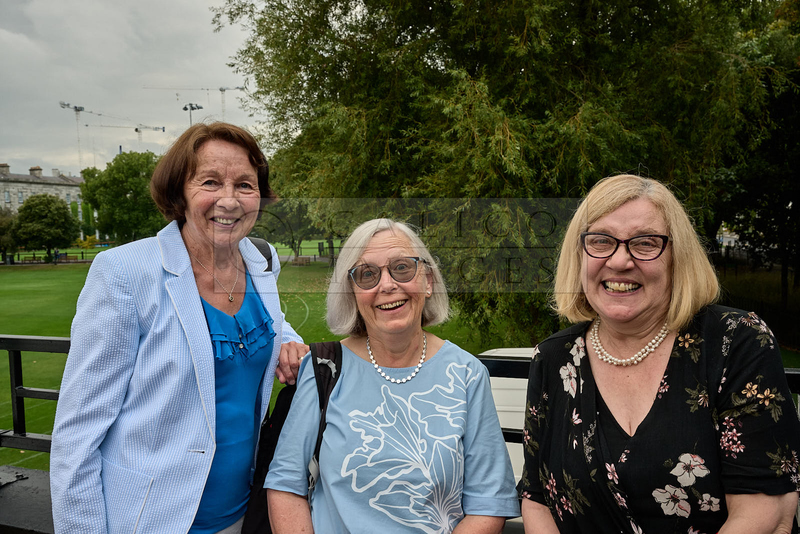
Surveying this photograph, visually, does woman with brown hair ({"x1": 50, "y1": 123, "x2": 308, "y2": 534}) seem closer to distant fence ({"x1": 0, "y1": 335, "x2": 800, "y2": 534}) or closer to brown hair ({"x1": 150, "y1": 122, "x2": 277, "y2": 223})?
brown hair ({"x1": 150, "y1": 122, "x2": 277, "y2": 223})

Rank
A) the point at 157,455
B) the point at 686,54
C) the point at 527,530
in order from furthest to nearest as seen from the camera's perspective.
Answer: the point at 686,54
the point at 527,530
the point at 157,455

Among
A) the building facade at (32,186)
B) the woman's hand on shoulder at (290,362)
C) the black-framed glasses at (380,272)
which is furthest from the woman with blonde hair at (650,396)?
the building facade at (32,186)

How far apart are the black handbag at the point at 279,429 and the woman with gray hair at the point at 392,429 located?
2cm

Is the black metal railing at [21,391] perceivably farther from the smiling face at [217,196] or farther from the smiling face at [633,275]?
the smiling face at [633,275]

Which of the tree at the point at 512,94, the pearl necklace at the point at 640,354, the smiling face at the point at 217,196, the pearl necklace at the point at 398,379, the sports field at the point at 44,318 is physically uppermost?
the tree at the point at 512,94

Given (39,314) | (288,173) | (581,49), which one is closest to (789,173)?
(581,49)

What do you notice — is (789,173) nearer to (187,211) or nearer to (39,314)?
(187,211)

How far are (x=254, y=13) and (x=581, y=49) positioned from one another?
518cm

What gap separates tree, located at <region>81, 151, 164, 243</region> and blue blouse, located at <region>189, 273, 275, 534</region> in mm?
26853

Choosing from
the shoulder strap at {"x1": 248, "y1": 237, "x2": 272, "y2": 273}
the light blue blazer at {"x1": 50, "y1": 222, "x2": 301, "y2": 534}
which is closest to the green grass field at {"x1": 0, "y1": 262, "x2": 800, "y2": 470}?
the shoulder strap at {"x1": 248, "y1": 237, "x2": 272, "y2": 273}

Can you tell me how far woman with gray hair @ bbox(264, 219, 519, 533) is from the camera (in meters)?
1.54

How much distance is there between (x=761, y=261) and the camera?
14.1 m

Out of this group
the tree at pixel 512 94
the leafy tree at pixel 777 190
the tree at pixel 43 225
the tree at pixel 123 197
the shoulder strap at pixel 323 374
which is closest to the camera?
the shoulder strap at pixel 323 374

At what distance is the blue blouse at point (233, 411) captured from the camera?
1.59 m
